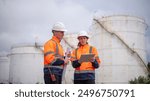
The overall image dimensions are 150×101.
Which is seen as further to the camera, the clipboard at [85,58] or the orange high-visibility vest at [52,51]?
the clipboard at [85,58]

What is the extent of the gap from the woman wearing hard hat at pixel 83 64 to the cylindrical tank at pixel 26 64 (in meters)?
1.21

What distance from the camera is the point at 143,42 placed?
23.8ft

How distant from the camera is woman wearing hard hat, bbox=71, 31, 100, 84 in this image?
377 centimetres

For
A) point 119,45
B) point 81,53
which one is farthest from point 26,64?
point 119,45

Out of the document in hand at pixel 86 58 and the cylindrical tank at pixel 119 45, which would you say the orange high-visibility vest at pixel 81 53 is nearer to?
the document in hand at pixel 86 58

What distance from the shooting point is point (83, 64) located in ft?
12.3

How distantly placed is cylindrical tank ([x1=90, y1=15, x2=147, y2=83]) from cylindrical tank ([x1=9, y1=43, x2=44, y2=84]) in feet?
4.41

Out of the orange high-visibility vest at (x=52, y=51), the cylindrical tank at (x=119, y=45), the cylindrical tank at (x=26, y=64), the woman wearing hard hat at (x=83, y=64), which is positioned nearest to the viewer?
the orange high-visibility vest at (x=52, y=51)

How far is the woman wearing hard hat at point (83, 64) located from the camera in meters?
3.77

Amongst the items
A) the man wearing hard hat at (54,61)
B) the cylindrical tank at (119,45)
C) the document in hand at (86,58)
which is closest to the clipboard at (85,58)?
the document in hand at (86,58)

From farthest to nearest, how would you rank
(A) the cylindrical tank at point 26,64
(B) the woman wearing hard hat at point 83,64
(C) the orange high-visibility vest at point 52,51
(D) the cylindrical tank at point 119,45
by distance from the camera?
1. (D) the cylindrical tank at point 119,45
2. (A) the cylindrical tank at point 26,64
3. (B) the woman wearing hard hat at point 83,64
4. (C) the orange high-visibility vest at point 52,51

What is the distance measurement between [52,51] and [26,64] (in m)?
2.38

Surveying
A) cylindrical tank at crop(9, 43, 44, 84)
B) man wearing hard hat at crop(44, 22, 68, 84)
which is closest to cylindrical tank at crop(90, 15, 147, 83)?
cylindrical tank at crop(9, 43, 44, 84)

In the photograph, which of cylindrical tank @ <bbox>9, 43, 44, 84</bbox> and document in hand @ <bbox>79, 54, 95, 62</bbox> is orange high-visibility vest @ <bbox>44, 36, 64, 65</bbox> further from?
cylindrical tank @ <bbox>9, 43, 44, 84</bbox>
